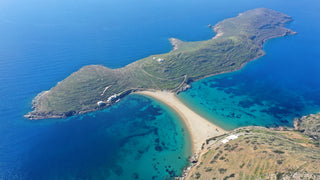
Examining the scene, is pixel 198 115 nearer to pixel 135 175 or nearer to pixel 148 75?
pixel 135 175

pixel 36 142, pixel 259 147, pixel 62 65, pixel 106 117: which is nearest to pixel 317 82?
pixel 259 147

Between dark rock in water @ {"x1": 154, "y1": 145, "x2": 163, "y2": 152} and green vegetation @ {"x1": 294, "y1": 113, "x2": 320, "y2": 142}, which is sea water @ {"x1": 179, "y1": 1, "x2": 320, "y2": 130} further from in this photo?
dark rock in water @ {"x1": 154, "y1": 145, "x2": 163, "y2": 152}

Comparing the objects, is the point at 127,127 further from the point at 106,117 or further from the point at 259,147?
the point at 259,147

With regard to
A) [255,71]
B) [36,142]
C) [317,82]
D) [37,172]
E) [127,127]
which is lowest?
[37,172]

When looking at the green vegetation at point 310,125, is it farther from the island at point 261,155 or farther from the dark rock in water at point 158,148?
the dark rock in water at point 158,148

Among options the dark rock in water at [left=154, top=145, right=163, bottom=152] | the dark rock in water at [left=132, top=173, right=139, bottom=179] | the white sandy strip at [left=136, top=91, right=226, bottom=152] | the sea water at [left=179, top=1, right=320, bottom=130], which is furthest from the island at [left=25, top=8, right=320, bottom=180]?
the dark rock in water at [left=132, top=173, right=139, bottom=179]

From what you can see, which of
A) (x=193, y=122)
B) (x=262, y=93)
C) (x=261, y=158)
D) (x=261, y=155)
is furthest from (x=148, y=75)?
(x=261, y=158)
